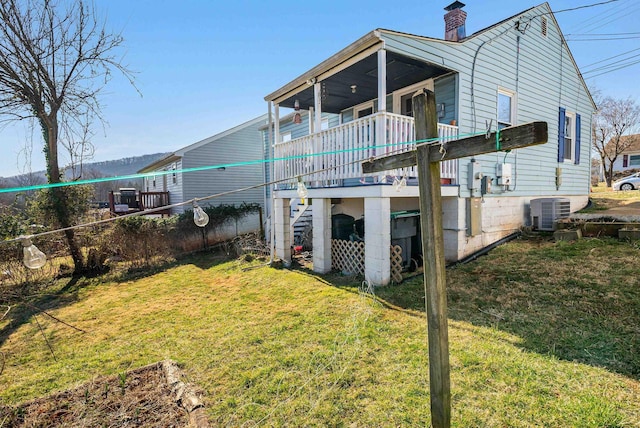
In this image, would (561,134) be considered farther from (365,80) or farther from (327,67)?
(327,67)

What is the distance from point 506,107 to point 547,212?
3.02 m

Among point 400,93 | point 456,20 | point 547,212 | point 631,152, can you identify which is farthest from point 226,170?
point 631,152

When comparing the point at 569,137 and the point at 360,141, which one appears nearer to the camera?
the point at 360,141

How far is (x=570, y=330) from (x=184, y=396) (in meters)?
4.45

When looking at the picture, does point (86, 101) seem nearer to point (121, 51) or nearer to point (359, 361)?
point (121, 51)

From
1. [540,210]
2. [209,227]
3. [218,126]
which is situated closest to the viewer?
[540,210]

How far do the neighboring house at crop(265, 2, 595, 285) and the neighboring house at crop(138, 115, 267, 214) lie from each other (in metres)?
7.39

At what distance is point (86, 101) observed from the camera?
9.06 m

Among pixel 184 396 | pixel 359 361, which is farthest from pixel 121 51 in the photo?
pixel 359 361

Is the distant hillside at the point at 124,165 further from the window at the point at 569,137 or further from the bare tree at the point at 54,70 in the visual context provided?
the window at the point at 569,137

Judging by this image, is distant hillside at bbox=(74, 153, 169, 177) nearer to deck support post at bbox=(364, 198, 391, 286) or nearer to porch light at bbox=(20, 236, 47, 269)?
deck support post at bbox=(364, 198, 391, 286)

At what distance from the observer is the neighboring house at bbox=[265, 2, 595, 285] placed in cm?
600

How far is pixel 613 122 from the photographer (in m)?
27.9

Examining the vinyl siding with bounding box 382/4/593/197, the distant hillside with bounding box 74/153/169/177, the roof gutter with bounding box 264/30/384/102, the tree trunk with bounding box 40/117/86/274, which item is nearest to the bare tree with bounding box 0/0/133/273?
the tree trunk with bounding box 40/117/86/274
